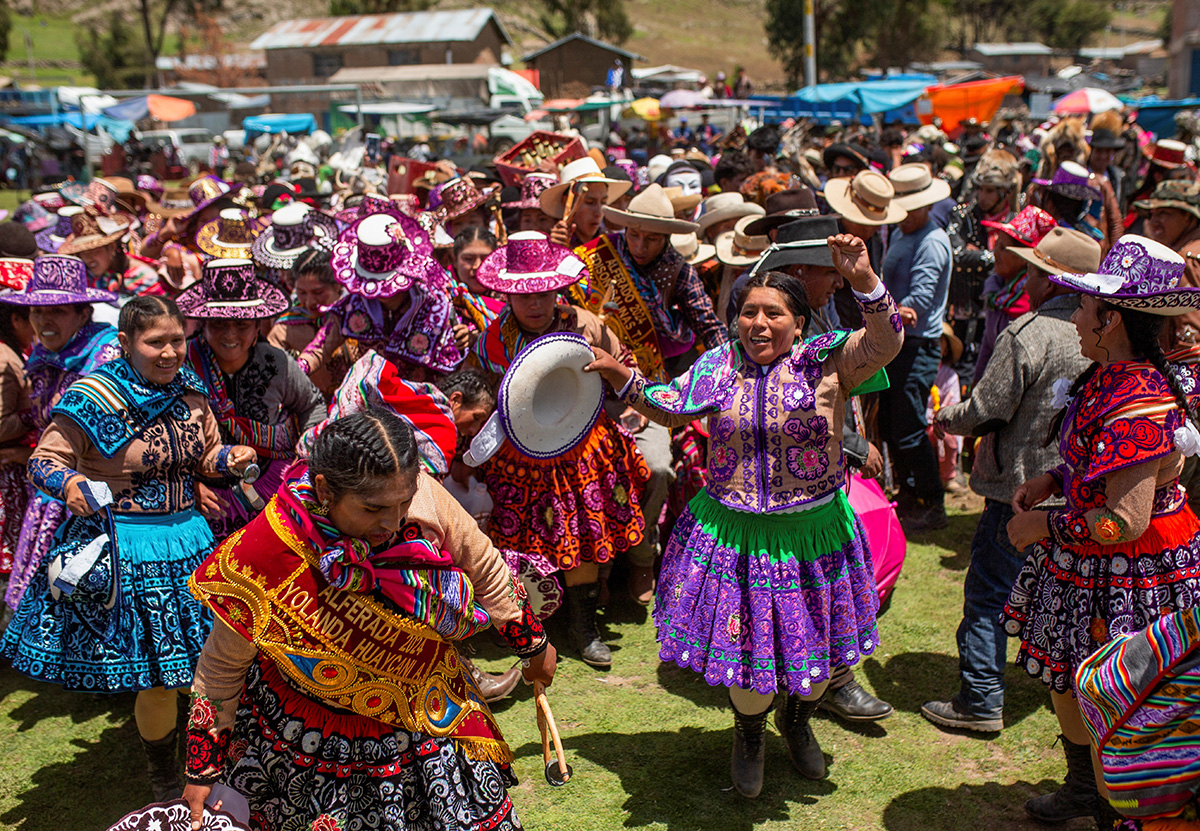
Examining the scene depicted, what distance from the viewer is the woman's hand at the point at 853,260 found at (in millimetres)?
3133

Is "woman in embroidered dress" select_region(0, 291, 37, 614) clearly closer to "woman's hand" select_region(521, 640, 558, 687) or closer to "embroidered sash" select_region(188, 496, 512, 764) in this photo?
"embroidered sash" select_region(188, 496, 512, 764)

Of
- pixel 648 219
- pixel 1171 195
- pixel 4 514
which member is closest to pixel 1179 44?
pixel 1171 195

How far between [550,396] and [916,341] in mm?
3058

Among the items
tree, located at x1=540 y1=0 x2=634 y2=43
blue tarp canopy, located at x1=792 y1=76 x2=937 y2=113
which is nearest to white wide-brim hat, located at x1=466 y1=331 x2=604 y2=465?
blue tarp canopy, located at x1=792 y1=76 x2=937 y2=113

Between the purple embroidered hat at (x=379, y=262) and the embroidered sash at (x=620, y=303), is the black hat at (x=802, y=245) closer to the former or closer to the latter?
the embroidered sash at (x=620, y=303)

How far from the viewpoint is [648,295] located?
5.56 m

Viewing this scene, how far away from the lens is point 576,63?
2251 inches

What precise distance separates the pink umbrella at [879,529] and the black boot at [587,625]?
149 centimetres

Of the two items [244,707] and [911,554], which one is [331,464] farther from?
[911,554]

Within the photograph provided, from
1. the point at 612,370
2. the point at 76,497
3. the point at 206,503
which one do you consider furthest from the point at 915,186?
the point at 76,497

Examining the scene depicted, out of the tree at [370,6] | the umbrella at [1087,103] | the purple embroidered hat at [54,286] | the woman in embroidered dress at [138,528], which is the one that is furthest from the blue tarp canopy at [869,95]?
the tree at [370,6]

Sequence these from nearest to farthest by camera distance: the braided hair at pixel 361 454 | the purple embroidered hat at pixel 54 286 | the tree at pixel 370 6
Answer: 1. the braided hair at pixel 361 454
2. the purple embroidered hat at pixel 54 286
3. the tree at pixel 370 6

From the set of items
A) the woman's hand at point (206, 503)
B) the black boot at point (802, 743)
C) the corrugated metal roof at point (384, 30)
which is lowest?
the black boot at point (802, 743)

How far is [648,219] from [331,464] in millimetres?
3392
